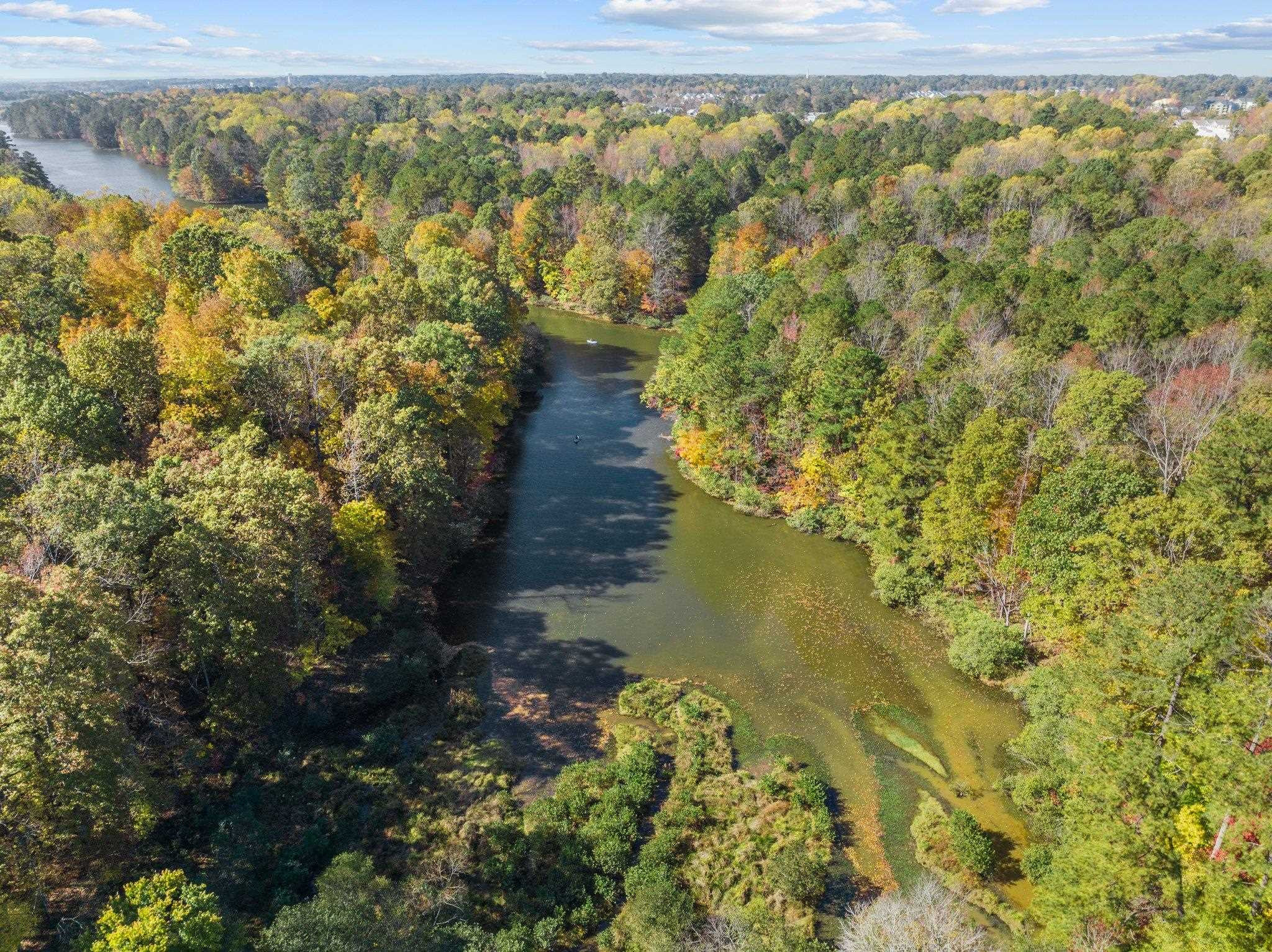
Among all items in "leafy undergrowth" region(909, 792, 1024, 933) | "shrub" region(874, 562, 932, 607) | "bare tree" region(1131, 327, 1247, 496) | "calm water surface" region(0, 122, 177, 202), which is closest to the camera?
"leafy undergrowth" region(909, 792, 1024, 933)

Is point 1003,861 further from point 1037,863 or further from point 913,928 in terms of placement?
point 913,928

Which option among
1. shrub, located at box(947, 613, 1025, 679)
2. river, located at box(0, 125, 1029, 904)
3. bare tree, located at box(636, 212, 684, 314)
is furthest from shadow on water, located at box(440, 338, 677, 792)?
bare tree, located at box(636, 212, 684, 314)

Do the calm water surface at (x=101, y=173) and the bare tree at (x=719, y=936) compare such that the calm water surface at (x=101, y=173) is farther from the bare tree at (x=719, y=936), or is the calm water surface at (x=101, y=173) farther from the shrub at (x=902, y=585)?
the bare tree at (x=719, y=936)

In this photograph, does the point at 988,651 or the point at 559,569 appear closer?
the point at 988,651

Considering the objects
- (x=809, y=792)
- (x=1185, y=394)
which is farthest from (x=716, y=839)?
(x=1185, y=394)

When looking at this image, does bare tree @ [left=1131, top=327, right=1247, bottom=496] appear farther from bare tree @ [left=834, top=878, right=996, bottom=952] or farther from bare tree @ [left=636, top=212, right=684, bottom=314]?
bare tree @ [left=636, top=212, right=684, bottom=314]

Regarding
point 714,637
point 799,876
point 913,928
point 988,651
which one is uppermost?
point 913,928
